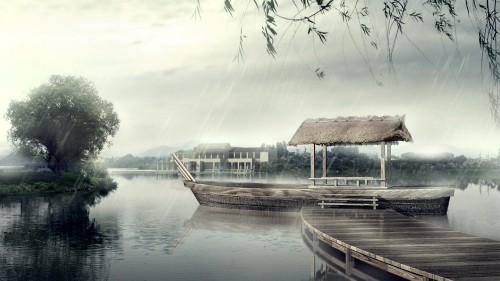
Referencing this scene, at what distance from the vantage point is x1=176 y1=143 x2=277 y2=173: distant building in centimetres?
11478

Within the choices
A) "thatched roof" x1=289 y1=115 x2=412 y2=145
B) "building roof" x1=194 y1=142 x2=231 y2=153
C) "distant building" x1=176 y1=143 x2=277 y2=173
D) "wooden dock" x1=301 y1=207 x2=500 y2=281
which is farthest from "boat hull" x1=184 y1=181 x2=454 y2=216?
"building roof" x1=194 y1=142 x2=231 y2=153

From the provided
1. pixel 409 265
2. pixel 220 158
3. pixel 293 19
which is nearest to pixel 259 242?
pixel 409 265

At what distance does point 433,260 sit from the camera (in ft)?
36.0

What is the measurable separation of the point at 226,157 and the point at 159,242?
314ft

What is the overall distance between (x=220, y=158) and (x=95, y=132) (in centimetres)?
6130

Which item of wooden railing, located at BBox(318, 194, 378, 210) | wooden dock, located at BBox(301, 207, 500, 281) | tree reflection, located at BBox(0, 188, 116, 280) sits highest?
wooden railing, located at BBox(318, 194, 378, 210)

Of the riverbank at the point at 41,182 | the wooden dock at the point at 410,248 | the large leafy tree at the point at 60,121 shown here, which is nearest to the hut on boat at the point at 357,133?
the wooden dock at the point at 410,248

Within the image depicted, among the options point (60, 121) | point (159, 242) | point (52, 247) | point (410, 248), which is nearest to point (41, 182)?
point (60, 121)

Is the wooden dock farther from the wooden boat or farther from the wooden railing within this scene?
the wooden boat

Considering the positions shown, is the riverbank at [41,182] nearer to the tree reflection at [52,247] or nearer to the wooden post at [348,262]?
the tree reflection at [52,247]

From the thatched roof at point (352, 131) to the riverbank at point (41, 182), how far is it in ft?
84.9

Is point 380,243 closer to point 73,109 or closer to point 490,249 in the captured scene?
point 490,249

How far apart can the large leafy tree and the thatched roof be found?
30.5 metres

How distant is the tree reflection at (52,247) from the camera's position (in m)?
14.3
